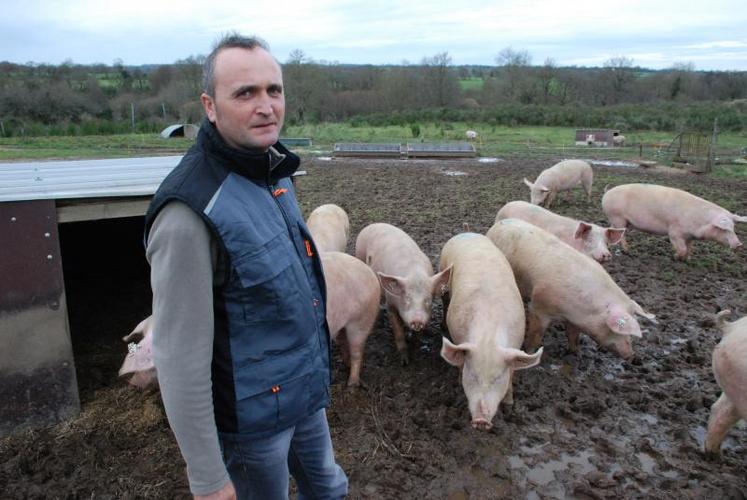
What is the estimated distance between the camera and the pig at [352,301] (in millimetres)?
4203

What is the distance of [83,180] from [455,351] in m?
3.33

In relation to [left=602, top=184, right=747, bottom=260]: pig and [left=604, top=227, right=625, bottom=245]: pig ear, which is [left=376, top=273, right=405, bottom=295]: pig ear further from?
[left=602, top=184, right=747, bottom=260]: pig

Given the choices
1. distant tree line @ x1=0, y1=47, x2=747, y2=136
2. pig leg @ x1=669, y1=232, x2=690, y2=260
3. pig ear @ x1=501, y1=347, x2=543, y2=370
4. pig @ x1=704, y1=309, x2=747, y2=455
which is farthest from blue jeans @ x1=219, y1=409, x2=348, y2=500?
distant tree line @ x1=0, y1=47, x2=747, y2=136

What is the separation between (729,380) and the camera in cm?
328

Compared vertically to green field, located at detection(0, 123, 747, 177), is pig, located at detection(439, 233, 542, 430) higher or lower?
lower

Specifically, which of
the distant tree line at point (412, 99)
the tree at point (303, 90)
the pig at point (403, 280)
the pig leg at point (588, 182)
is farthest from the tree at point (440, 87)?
the pig at point (403, 280)

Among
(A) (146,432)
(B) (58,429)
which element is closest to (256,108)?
(A) (146,432)

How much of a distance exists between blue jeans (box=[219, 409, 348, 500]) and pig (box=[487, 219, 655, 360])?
2.93 meters

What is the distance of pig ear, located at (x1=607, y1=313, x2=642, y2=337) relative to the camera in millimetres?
4242

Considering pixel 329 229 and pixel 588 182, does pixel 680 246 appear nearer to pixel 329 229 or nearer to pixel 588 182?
pixel 588 182

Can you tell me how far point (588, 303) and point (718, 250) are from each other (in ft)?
16.5

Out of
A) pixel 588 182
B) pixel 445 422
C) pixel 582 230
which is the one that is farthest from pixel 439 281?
pixel 588 182

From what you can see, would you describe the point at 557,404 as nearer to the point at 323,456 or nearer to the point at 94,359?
the point at 323,456

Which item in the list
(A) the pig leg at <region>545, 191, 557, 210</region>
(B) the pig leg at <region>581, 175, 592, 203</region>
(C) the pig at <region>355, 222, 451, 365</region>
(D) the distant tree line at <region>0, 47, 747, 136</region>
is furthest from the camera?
(D) the distant tree line at <region>0, 47, 747, 136</region>
